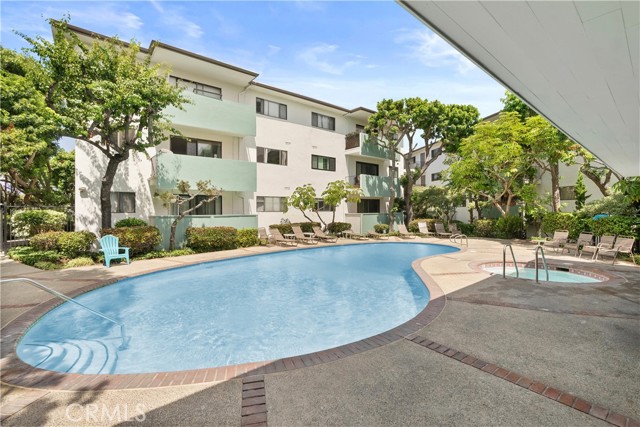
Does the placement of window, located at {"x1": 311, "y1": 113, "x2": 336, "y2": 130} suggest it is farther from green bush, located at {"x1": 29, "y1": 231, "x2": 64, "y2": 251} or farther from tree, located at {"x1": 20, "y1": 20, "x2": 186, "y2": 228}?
green bush, located at {"x1": 29, "y1": 231, "x2": 64, "y2": 251}

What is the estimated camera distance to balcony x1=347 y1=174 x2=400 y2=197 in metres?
24.4

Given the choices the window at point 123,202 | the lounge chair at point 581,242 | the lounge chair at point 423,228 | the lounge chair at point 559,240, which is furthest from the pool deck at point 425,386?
the lounge chair at point 423,228

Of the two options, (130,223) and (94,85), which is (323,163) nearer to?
(130,223)

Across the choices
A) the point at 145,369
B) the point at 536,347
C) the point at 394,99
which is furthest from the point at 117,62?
the point at 394,99

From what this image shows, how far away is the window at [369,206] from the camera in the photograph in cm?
2620

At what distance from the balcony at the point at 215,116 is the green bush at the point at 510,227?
18.0 metres

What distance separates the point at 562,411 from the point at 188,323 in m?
6.76

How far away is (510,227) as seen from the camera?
20844mm

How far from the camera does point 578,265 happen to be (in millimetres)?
10703

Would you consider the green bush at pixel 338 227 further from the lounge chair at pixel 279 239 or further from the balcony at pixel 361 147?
the balcony at pixel 361 147

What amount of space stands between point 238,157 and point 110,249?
951 cm

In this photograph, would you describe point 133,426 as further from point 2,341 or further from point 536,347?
point 536,347

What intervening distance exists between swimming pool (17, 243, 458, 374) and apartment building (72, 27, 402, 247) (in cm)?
581

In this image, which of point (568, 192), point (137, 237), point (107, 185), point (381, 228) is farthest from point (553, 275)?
point (107, 185)
